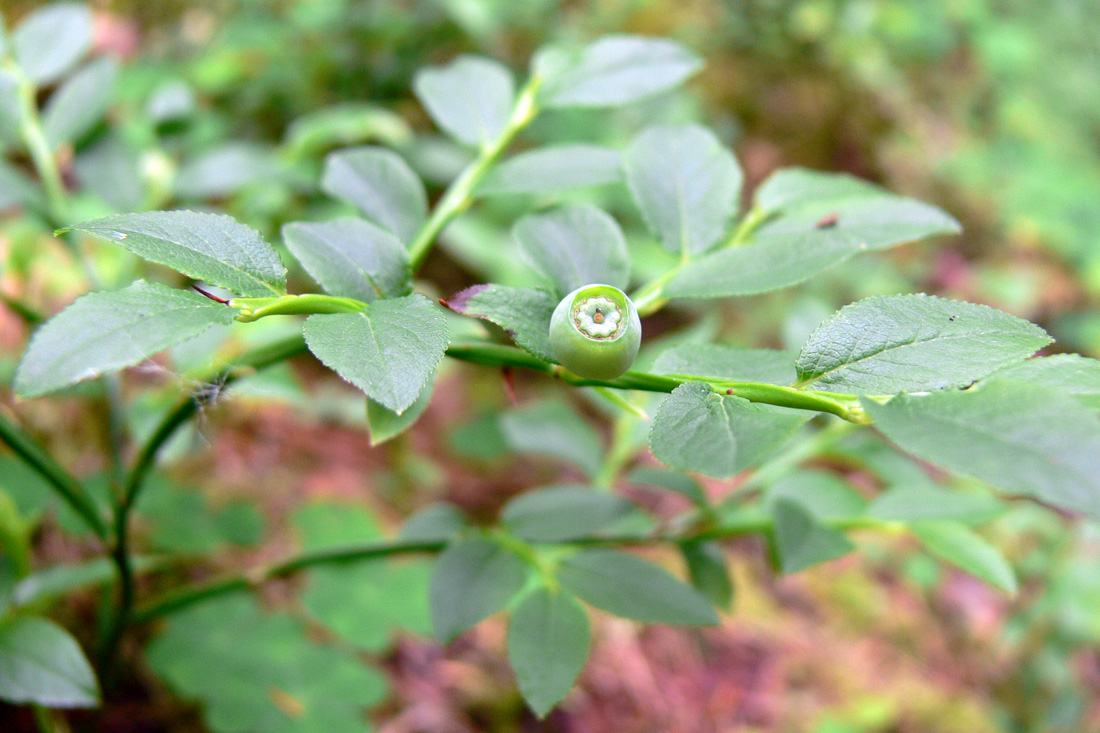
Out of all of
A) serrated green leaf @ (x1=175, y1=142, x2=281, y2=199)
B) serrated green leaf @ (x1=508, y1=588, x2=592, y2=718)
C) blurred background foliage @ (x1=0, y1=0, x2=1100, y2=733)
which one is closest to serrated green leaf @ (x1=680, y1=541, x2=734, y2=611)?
serrated green leaf @ (x1=508, y1=588, x2=592, y2=718)

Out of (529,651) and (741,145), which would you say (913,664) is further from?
(741,145)

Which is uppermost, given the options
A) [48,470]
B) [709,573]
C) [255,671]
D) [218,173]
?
[218,173]

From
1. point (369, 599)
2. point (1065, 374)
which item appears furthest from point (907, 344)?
point (369, 599)

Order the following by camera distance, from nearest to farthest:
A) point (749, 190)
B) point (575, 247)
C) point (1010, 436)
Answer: point (1010, 436), point (575, 247), point (749, 190)

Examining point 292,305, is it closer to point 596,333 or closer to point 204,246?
point 204,246

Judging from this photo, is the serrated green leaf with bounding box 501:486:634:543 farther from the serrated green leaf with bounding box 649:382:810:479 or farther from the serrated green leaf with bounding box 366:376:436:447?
the serrated green leaf with bounding box 649:382:810:479

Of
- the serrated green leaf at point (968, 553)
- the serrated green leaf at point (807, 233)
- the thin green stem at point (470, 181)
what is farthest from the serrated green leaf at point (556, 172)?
the serrated green leaf at point (968, 553)
